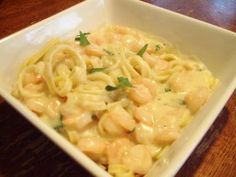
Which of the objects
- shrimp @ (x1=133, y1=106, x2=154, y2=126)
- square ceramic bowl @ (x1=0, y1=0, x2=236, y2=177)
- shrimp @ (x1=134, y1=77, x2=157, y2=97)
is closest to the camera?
square ceramic bowl @ (x1=0, y1=0, x2=236, y2=177)

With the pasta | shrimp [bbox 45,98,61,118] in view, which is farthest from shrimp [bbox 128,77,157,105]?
shrimp [bbox 45,98,61,118]

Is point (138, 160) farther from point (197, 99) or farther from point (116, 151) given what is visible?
point (197, 99)

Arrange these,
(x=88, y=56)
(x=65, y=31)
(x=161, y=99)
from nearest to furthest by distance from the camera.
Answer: (x=161, y=99)
(x=88, y=56)
(x=65, y=31)

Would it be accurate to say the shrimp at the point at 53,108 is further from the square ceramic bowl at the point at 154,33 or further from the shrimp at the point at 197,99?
the shrimp at the point at 197,99

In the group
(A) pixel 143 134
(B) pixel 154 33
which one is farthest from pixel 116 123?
(B) pixel 154 33

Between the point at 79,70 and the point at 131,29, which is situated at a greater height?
the point at 79,70

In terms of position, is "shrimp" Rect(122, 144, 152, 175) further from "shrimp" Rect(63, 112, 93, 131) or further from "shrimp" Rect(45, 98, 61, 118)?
"shrimp" Rect(45, 98, 61, 118)

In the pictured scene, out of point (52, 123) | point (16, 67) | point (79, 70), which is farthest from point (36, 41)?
point (52, 123)

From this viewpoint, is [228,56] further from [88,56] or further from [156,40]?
[88,56]
